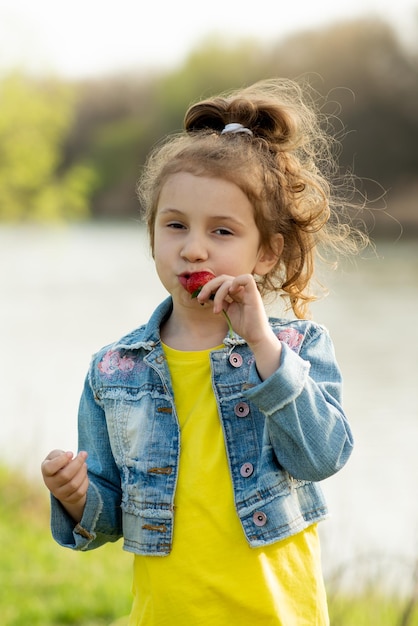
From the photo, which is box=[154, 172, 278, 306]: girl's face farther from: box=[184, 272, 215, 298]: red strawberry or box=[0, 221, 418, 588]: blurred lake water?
box=[0, 221, 418, 588]: blurred lake water

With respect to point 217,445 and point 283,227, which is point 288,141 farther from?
point 217,445

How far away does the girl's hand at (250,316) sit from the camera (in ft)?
5.08

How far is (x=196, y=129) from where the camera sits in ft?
6.53

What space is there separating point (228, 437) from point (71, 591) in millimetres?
2011

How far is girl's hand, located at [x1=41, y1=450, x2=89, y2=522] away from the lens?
1643 millimetres

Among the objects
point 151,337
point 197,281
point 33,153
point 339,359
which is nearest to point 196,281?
point 197,281

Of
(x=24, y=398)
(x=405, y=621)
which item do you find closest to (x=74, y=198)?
(x=24, y=398)

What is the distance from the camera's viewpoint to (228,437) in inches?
66.2

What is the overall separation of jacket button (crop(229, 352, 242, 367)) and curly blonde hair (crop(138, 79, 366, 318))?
0.85 feet

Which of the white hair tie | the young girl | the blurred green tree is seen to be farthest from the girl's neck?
the blurred green tree

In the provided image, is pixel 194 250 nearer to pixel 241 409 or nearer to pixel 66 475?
pixel 241 409

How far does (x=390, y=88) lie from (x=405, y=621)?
66.5 ft

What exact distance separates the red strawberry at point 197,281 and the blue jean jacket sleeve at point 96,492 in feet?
1.10

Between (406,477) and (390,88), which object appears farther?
(390,88)
